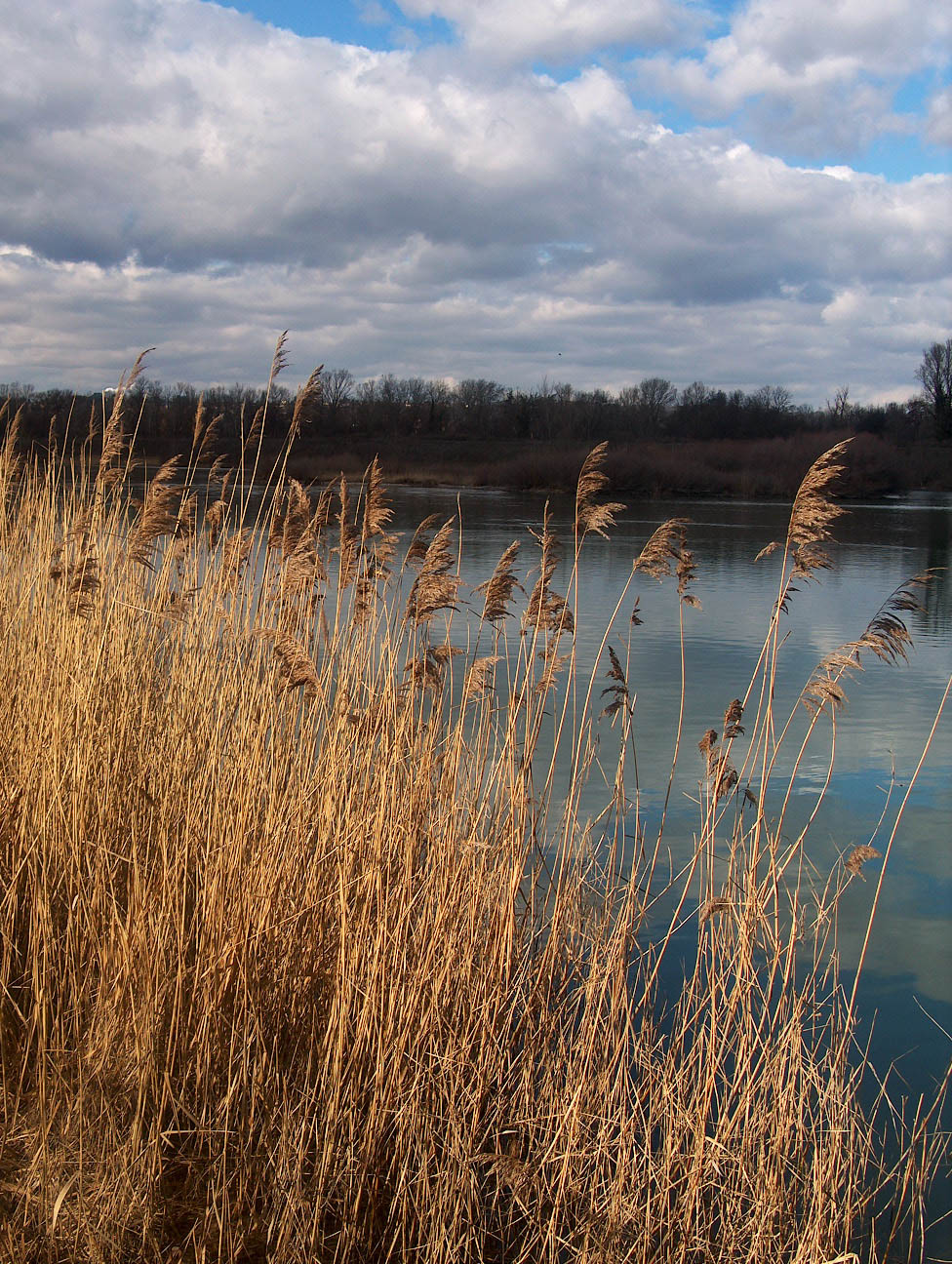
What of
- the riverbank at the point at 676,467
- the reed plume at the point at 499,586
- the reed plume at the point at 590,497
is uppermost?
the riverbank at the point at 676,467

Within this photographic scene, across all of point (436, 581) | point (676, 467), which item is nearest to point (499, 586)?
point (436, 581)

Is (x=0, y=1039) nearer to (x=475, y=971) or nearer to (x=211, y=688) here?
(x=475, y=971)

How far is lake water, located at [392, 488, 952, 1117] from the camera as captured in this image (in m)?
4.04

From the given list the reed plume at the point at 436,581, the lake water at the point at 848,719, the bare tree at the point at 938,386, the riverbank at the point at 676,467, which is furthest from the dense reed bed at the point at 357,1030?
the bare tree at the point at 938,386

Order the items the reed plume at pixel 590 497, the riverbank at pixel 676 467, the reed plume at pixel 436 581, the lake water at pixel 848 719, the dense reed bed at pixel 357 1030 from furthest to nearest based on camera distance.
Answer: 1. the riverbank at pixel 676 467
2. the lake water at pixel 848 719
3. the reed plume at pixel 436 581
4. the reed plume at pixel 590 497
5. the dense reed bed at pixel 357 1030

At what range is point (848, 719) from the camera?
289 inches

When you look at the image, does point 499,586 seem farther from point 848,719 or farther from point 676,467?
point 676,467

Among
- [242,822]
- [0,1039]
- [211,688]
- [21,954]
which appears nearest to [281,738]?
[211,688]

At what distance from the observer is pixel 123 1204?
1970mm

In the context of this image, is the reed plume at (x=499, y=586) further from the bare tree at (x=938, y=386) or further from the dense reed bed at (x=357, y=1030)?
the bare tree at (x=938, y=386)

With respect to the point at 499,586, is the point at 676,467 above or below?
above

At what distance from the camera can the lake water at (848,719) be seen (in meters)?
4.04

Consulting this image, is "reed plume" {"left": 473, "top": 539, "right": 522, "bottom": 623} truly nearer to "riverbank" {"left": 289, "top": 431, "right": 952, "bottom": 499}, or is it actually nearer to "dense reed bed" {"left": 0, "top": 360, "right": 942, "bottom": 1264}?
"dense reed bed" {"left": 0, "top": 360, "right": 942, "bottom": 1264}

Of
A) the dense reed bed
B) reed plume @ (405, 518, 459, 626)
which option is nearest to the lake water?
the dense reed bed
